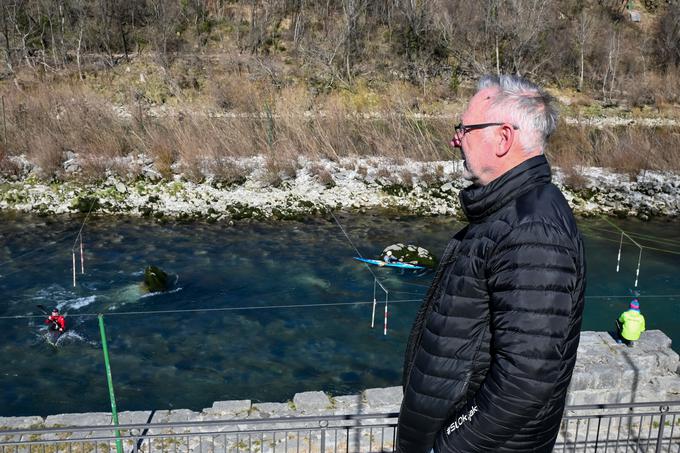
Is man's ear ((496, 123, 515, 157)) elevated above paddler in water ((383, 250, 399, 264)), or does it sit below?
above

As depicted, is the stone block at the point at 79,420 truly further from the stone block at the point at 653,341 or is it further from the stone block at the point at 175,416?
the stone block at the point at 653,341

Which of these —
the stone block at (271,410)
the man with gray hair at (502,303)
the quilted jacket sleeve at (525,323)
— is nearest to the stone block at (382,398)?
the stone block at (271,410)

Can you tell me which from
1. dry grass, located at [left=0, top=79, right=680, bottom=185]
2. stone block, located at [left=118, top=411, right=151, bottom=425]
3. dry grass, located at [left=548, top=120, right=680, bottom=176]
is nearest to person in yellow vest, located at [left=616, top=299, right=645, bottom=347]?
stone block, located at [left=118, top=411, right=151, bottom=425]

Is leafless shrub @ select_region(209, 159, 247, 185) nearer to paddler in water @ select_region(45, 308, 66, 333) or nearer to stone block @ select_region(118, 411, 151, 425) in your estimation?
paddler in water @ select_region(45, 308, 66, 333)

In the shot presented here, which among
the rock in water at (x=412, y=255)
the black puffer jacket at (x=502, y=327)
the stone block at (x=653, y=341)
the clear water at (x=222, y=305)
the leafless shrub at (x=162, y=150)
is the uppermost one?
the black puffer jacket at (x=502, y=327)

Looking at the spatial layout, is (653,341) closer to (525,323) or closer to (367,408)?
(367,408)

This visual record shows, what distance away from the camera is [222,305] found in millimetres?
10508

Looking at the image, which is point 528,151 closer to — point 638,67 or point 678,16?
point 638,67

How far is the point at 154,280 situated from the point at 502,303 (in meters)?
9.78

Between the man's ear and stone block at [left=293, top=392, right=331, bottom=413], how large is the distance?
473 cm

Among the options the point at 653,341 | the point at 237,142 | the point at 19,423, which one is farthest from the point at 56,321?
the point at 237,142

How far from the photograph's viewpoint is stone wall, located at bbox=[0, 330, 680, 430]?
19.9 ft

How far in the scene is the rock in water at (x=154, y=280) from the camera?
10812mm

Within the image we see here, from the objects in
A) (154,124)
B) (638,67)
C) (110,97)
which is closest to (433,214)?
(154,124)
